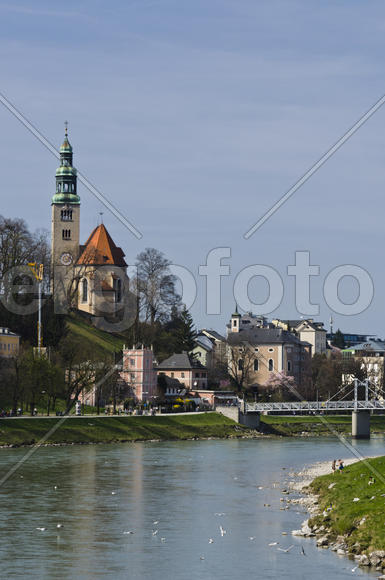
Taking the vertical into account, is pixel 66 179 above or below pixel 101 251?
above

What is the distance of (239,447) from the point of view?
8850 centimetres

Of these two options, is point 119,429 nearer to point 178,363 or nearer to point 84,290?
point 178,363

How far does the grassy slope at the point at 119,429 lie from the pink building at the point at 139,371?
46.0 ft

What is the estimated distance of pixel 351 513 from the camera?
42.2m

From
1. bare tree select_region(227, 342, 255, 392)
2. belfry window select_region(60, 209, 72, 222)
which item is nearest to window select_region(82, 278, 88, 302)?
belfry window select_region(60, 209, 72, 222)

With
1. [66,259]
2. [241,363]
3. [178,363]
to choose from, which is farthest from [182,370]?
[66,259]

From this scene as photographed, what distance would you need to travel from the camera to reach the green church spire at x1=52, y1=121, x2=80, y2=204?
156 metres

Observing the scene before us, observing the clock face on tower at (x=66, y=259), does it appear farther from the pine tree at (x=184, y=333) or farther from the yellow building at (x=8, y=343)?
the yellow building at (x=8, y=343)

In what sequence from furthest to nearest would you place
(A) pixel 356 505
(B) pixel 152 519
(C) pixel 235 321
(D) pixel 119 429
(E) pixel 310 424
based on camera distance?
1. (C) pixel 235 321
2. (E) pixel 310 424
3. (D) pixel 119 429
4. (B) pixel 152 519
5. (A) pixel 356 505

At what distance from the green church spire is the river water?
84.4m

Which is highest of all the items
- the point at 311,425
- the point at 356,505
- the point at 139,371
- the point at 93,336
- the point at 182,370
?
the point at 93,336

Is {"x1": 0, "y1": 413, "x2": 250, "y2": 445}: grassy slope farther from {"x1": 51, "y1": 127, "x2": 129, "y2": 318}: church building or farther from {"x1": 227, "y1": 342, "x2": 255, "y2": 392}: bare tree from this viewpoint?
{"x1": 51, "y1": 127, "x2": 129, "y2": 318}: church building

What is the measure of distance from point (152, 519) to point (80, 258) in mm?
108842

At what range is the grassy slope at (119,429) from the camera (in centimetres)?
8431
